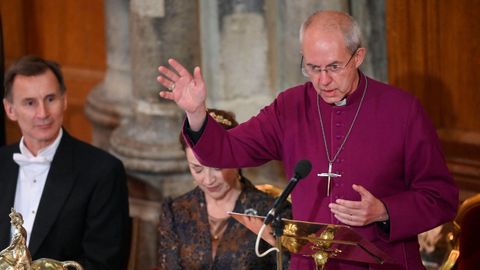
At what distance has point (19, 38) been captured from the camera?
336 inches

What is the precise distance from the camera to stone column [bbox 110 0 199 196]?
6449 millimetres

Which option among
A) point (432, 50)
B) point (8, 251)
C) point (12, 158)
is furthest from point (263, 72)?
point (8, 251)

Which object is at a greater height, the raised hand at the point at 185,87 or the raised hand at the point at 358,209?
the raised hand at the point at 185,87

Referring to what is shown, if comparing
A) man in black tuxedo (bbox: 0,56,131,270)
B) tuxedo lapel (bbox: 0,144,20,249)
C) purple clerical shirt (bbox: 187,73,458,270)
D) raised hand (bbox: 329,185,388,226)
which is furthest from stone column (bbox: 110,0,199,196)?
raised hand (bbox: 329,185,388,226)

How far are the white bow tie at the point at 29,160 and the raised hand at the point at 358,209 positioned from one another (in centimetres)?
186

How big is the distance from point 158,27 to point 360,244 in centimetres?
269

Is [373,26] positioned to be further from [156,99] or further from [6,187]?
[6,187]

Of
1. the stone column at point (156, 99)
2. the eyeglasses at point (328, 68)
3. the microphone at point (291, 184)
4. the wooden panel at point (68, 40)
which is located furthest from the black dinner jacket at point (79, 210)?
the wooden panel at point (68, 40)

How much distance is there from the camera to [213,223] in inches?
213

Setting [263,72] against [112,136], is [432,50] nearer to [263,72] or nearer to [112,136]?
[263,72]

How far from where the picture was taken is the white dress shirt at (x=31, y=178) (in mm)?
5684

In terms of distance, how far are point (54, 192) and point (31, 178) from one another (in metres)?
0.14

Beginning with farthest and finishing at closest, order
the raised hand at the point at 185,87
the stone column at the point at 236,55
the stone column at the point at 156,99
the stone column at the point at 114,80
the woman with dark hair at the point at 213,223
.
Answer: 1. the stone column at the point at 114,80
2. the stone column at the point at 156,99
3. the stone column at the point at 236,55
4. the woman with dark hair at the point at 213,223
5. the raised hand at the point at 185,87

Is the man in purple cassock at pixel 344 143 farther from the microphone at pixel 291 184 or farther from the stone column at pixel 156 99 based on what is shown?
the stone column at pixel 156 99
